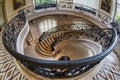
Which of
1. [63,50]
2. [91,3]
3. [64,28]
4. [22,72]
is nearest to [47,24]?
[64,28]

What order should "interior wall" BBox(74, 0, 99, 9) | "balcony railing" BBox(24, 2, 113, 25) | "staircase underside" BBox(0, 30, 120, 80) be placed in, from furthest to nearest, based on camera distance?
"interior wall" BBox(74, 0, 99, 9) → "balcony railing" BBox(24, 2, 113, 25) → "staircase underside" BBox(0, 30, 120, 80)

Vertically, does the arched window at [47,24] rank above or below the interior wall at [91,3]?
below

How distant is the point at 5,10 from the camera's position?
12.1 m

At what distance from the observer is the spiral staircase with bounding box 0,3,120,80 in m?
3.58

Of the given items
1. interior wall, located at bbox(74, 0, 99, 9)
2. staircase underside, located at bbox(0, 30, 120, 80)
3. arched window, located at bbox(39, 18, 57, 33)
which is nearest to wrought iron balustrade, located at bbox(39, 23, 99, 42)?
arched window, located at bbox(39, 18, 57, 33)

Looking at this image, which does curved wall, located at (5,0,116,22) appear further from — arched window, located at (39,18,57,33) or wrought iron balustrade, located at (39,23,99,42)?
arched window, located at (39,18,57,33)

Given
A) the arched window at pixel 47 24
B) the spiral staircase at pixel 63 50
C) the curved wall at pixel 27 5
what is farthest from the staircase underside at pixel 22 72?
the arched window at pixel 47 24

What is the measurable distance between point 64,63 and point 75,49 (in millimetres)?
8209

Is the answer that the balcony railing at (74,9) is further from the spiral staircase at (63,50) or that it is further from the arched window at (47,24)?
the arched window at (47,24)

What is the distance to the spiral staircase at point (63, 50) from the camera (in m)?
3.58

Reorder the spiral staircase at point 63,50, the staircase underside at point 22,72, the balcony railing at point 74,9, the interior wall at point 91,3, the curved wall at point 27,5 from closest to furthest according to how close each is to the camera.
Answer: the spiral staircase at point 63,50 < the staircase underside at point 22,72 < the curved wall at point 27,5 < the balcony railing at point 74,9 < the interior wall at point 91,3

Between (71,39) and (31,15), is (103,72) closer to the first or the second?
(71,39)

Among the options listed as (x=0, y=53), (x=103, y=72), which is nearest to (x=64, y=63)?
(x=103, y=72)

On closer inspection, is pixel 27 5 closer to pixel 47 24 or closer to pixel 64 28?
pixel 47 24
